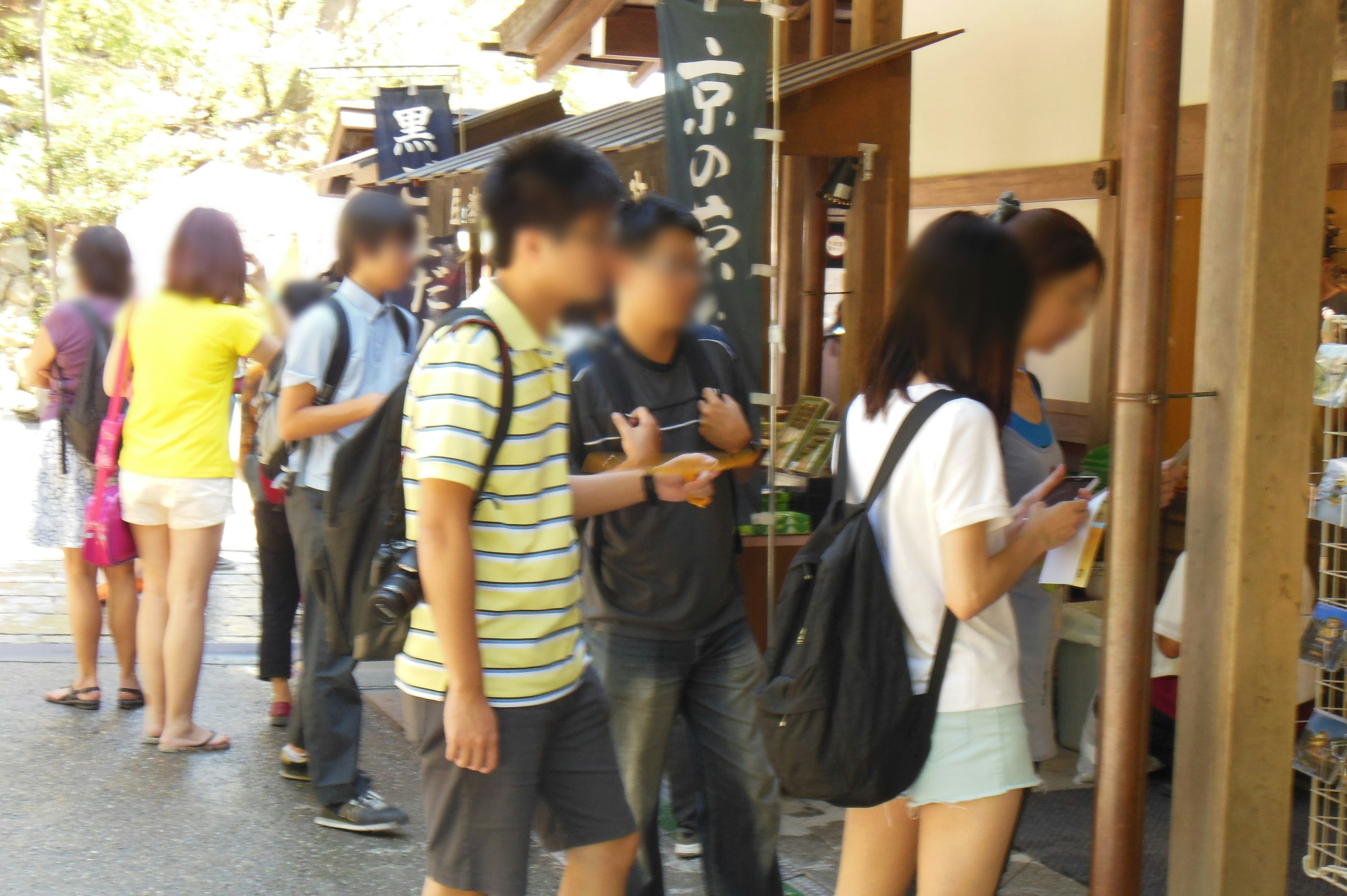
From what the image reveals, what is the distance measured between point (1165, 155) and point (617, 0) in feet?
22.5

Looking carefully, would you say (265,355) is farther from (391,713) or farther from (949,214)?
(949,214)

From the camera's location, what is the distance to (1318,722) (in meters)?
2.81

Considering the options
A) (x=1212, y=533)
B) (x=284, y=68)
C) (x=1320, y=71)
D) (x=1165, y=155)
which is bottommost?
(x=1212, y=533)

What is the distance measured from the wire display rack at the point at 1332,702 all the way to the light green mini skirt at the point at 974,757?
3.64 feet

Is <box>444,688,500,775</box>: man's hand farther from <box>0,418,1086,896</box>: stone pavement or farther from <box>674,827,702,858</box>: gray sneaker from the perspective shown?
<box>674,827,702,858</box>: gray sneaker

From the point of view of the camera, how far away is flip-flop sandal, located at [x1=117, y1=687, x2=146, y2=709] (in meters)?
5.41

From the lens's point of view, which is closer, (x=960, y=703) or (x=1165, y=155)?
(x=960, y=703)

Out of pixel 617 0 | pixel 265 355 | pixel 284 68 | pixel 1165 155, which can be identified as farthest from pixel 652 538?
pixel 284 68

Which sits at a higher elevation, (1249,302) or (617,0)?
(617,0)

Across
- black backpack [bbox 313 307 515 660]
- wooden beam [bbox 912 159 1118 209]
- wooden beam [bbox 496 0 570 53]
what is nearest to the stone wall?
wooden beam [bbox 496 0 570 53]

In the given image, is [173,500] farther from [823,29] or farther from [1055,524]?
[823,29]

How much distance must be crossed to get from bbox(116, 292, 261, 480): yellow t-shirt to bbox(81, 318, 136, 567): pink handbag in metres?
0.15

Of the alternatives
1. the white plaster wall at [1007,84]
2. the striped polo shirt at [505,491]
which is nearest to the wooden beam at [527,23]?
the white plaster wall at [1007,84]

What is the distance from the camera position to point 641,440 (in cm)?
278
